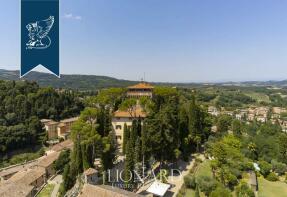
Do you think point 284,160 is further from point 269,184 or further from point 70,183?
point 70,183

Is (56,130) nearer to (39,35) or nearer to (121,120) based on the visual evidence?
(121,120)

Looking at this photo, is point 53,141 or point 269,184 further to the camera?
point 53,141

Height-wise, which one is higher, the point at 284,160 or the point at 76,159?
the point at 76,159

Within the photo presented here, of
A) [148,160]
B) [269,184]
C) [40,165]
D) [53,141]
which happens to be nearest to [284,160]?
[269,184]

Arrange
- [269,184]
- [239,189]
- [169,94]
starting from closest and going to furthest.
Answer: [239,189]
[269,184]
[169,94]

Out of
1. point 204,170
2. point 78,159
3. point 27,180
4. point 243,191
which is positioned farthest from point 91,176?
point 243,191

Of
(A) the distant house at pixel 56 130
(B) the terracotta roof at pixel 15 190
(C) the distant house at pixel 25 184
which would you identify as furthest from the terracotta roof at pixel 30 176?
(A) the distant house at pixel 56 130
